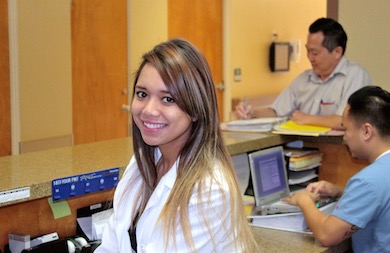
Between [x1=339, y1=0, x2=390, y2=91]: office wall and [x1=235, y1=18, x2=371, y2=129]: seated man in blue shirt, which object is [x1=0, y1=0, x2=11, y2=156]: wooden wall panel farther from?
[x1=339, y1=0, x2=390, y2=91]: office wall

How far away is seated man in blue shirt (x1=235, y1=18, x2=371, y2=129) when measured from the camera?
112 inches

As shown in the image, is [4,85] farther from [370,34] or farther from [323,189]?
[370,34]

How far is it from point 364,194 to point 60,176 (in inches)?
38.7

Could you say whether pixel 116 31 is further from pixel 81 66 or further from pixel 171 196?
pixel 171 196

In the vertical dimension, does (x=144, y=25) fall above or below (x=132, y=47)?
above

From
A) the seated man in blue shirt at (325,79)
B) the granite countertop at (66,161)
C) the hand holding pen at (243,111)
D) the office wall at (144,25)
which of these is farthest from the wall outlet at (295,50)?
the granite countertop at (66,161)

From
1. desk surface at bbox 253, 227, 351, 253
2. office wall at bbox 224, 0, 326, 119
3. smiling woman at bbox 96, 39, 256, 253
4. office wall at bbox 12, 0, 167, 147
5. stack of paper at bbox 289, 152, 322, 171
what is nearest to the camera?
smiling woman at bbox 96, 39, 256, 253

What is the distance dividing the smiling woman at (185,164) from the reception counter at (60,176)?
36cm

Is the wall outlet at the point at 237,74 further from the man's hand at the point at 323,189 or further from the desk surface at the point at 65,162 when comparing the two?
the man's hand at the point at 323,189

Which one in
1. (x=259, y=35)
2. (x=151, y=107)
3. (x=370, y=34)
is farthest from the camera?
(x=259, y=35)

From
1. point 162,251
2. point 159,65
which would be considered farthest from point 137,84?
point 162,251

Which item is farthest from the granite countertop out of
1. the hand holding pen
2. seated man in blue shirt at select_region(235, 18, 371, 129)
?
seated man in blue shirt at select_region(235, 18, 371, 129)

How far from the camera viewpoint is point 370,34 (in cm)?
339

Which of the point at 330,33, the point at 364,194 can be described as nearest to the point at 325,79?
the point at 330,33
